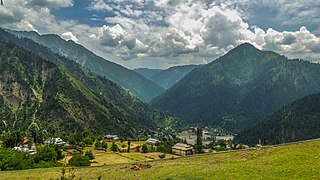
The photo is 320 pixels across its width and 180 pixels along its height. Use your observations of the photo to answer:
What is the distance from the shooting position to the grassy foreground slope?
35594 mm

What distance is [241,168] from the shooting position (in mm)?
38875

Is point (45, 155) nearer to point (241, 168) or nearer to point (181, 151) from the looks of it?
point (241, 168)

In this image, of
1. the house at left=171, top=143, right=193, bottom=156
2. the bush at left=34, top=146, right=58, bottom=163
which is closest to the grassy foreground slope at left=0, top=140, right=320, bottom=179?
the bush at left=34, top=146, right=58, bottom=163

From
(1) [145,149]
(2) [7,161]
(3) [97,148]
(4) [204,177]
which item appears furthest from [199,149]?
(4) [204,177]

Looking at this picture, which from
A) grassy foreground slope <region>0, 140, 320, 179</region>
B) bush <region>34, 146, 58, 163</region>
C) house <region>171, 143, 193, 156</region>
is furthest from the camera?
house <region>171, 143, 193, 156</region>

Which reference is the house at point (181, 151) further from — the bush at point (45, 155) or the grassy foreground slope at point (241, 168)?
the grassy foreground slope at point (241, 168)

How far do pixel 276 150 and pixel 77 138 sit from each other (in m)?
149

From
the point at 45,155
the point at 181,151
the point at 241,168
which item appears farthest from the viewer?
the point at 181,151

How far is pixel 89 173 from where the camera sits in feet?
146

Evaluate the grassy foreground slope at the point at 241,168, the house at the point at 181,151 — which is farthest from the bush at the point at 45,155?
the house at the point at 181,151

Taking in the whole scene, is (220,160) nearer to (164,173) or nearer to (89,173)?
(164,173)

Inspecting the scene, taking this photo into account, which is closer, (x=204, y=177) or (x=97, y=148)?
(x=204, y=177)

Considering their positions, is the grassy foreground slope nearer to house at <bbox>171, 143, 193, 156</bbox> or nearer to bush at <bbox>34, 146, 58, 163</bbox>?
bush at <bbox>34, 146, 58, 163</bbox>

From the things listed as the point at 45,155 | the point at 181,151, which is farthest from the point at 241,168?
the point at 181,151
